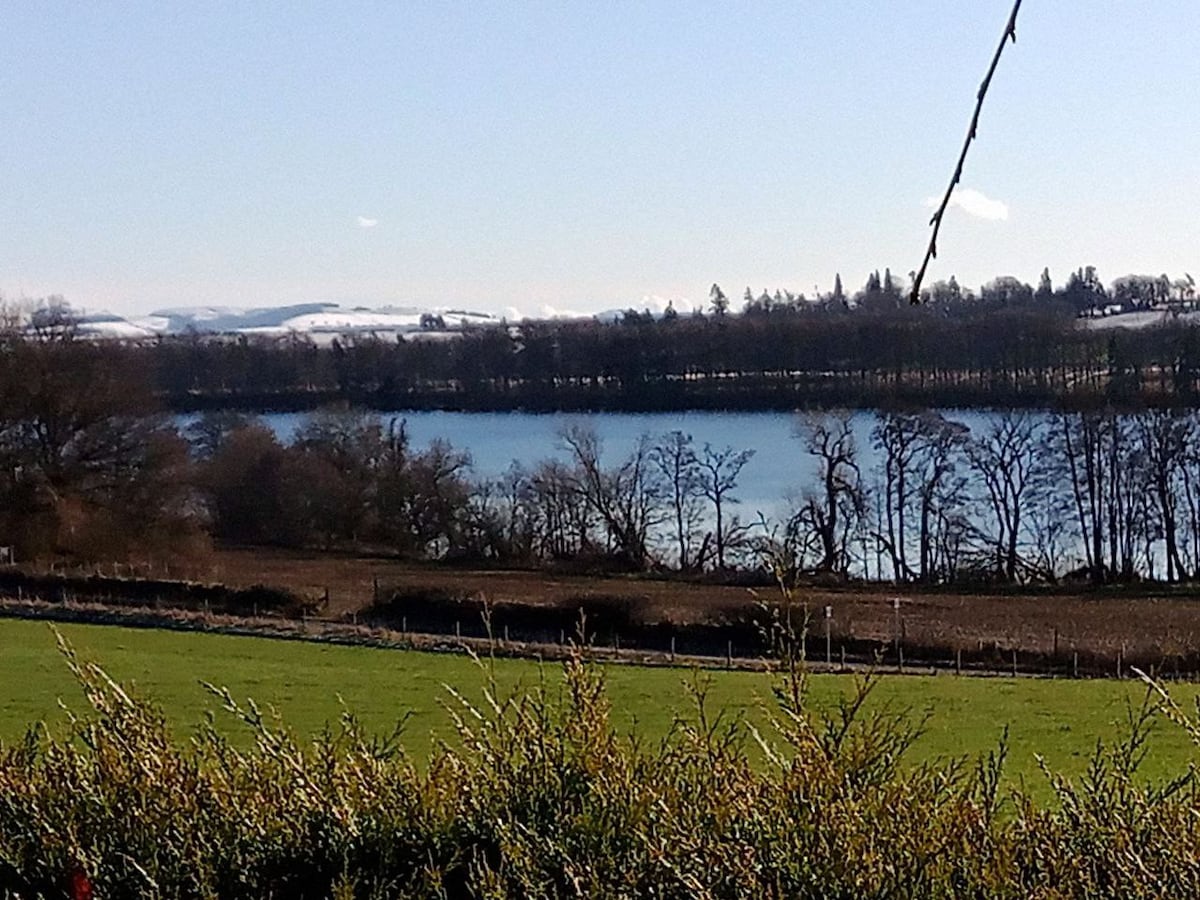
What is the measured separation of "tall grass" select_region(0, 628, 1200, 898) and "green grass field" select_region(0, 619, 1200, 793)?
8.42 metres

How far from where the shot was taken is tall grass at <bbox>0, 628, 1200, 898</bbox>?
12.3 ft

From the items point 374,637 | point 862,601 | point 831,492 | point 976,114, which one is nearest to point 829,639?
point 862,601

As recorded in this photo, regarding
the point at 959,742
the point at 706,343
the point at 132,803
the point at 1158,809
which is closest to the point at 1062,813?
the point at 1158,809

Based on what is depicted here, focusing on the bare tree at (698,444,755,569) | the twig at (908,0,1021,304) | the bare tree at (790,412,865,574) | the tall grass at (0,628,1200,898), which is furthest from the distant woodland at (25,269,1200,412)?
the twig at (908,0,1021,304)

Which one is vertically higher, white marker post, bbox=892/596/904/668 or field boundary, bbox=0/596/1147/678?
field boundary, bbox=0/596/1147/678

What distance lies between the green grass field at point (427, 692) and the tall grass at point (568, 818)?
8415 millimetres

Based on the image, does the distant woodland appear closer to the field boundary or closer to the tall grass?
the field boundary

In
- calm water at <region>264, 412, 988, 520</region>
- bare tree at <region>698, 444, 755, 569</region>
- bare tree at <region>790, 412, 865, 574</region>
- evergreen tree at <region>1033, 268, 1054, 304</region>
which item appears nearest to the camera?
evergreen tree at <region>1033, 268, 1054, 304</region>

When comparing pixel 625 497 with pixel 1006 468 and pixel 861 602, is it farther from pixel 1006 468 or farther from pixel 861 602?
pixel 1006 468

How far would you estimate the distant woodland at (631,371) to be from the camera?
27000 mm

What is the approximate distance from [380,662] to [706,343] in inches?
1088

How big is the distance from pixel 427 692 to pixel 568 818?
48.5 feet

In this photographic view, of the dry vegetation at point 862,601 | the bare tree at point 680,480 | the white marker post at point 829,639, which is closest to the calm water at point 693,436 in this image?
the bare tree at point 680,480

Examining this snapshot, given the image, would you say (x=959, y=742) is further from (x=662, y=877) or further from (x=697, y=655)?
(x=662, y=877)
